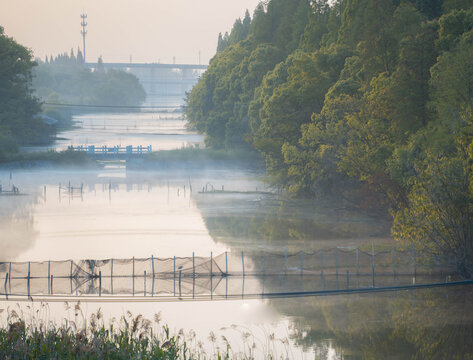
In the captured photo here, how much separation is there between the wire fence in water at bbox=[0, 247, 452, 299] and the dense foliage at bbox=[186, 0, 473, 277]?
2559mm

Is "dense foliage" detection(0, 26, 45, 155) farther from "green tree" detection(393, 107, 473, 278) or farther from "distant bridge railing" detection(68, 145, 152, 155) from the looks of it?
"green tree" detection(393, 107, 473, 278)

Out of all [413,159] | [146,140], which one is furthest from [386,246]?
[146,140]

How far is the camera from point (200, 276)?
130 ft

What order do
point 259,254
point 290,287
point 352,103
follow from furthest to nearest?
point 352,103 < point 259,254 < point 290,287

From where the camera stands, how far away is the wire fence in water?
121 feet

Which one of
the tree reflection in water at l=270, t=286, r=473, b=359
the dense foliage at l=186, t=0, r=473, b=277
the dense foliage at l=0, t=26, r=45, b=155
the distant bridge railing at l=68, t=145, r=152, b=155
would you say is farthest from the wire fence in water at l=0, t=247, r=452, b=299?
the dense foliage at l=0, t=26, r=45, b=155

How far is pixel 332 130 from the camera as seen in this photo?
66.8 meters

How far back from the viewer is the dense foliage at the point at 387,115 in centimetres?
3966

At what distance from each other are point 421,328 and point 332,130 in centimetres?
3760

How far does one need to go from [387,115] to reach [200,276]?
27.4 meters

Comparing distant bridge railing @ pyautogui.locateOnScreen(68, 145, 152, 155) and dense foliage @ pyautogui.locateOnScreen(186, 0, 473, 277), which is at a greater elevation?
dense foliage @ pyautogui.locateOnScreen(186, 0, 473, 277)

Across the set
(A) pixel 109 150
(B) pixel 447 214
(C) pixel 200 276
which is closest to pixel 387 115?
(B) pixel 447 214

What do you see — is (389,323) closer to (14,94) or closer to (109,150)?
(109,150)

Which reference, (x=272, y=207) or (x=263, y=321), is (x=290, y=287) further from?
(x=272, y=207)
